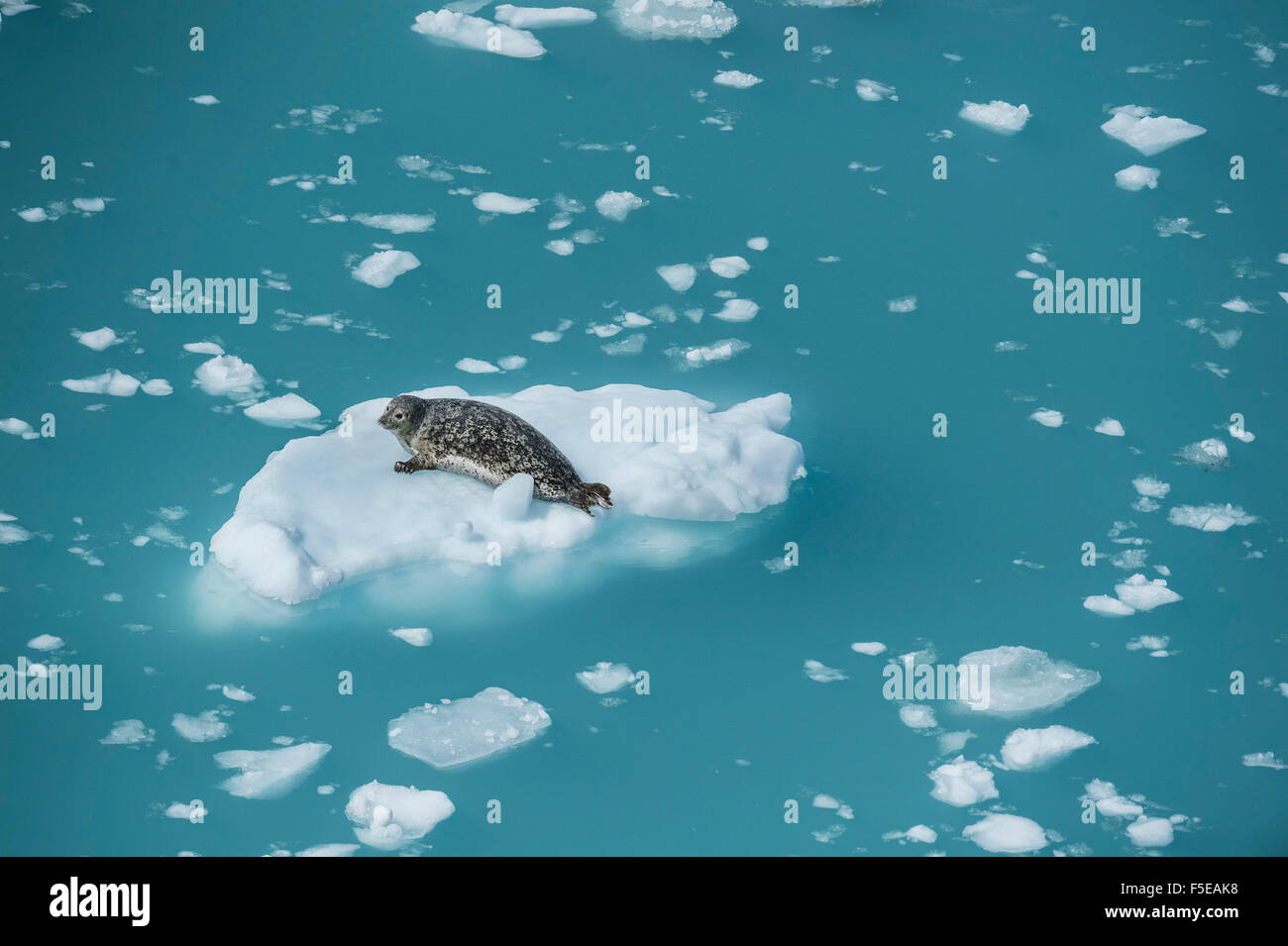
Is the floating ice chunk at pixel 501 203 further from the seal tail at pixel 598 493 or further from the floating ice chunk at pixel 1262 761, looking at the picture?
the floating ice chunk at pixel 1262 761

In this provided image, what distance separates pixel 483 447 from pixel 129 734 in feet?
8.70

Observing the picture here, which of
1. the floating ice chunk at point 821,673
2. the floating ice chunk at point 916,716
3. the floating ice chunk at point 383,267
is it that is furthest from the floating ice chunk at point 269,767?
the floating ice chunk at point 383,267

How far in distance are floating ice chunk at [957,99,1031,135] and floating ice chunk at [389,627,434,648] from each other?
24.3ft

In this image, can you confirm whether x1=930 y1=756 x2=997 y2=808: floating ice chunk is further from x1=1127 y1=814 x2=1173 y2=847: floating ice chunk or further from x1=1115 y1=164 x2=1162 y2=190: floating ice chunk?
x1=1115 y1=164 x2=1162 y2=190: floating ice chunk

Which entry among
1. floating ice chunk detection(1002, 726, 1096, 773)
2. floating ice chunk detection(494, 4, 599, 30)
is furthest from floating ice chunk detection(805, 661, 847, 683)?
floating ice chunk detection(494, 4, 599, 30)

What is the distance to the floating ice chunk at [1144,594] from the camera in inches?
350

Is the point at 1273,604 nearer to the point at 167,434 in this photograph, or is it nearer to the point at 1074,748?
the point at 1074,748

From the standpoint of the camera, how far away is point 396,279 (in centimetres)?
1107

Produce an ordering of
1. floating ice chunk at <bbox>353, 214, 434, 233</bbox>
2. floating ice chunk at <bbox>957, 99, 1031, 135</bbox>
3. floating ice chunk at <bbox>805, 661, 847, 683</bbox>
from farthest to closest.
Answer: floating ice chunk at <bbox>957, 99, 1031, 135</bbox>
floating ice chunk at <bbox>353, 214, 434, 233</bbox>
floating ice chunk at <bbox>805, 661, 847, 683</bbox>

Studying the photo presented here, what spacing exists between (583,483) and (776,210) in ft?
12.7

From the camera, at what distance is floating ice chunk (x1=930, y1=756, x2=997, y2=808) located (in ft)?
25.1

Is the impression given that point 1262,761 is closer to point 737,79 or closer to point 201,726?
point 201,726
